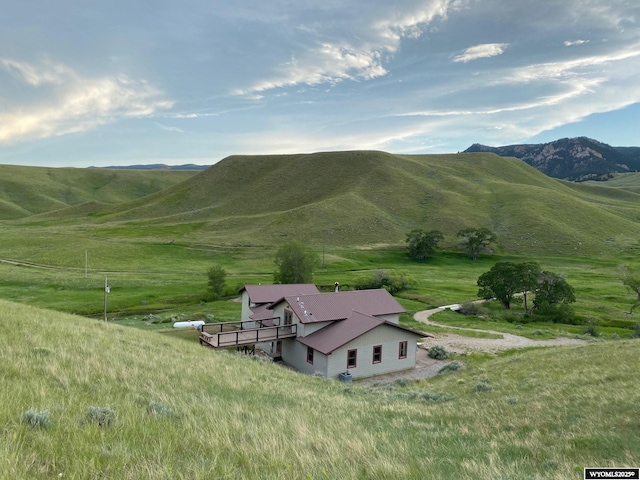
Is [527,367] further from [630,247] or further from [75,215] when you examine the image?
[75,215]

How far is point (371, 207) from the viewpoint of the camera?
13325 centimetres

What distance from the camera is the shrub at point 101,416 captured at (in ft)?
21.0

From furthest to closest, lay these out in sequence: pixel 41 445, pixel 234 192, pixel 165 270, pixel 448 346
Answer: pixel 234 192, pixel 165 270, pixel 448 346, pixel 41 445

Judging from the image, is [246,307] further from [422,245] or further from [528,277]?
[422,245]

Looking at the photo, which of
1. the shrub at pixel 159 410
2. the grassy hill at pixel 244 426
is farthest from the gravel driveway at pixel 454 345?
the shrub at pixel 159 410

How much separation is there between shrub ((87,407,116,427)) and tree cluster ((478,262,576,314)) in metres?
55.9

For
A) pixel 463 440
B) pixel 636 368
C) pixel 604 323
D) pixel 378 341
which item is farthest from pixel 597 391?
pixel 604 323

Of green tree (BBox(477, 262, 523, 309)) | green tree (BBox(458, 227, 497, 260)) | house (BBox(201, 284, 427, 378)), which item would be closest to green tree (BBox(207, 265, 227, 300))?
house (BBox(201, 284, 427, 378))

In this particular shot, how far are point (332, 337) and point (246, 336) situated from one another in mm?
6878

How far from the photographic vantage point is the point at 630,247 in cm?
10425

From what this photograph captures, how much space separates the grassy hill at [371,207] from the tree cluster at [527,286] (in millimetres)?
53649

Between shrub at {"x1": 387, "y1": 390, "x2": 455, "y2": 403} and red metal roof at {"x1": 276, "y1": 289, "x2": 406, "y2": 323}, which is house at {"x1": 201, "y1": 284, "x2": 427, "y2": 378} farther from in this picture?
shrub at {"x1": 387, "y1": 390, "x2": 455, "y2": 403}

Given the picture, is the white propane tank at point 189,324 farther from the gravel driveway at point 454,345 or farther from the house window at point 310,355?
the gravel driveway at point 454,345

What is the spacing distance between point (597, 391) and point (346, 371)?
685 inches
